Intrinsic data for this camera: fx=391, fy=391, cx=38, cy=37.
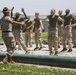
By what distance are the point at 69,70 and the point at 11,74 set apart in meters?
1.88

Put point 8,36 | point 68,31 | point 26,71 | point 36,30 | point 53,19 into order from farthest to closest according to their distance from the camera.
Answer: point 36,30
point 68,31
point 53,19
point 8,36
point 26,71

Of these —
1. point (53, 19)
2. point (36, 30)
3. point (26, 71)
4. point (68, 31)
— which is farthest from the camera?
point (36, 30)

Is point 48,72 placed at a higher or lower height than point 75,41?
higher

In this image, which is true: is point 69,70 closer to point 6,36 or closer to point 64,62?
point 64,62

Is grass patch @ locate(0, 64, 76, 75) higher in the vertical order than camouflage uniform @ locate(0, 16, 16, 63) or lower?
lower

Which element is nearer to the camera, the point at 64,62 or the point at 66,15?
the point at 64,62

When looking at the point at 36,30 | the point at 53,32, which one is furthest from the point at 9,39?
the point at 36,30

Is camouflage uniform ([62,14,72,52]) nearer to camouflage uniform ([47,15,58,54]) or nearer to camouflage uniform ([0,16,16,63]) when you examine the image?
camouflage uniform ([47,15,58,54])

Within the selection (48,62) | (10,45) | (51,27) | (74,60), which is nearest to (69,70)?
(74,60)

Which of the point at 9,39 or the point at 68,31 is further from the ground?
the point at 9,39

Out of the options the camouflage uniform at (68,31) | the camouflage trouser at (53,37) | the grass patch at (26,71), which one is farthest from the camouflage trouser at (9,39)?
the camouflage uniform at (68,31)

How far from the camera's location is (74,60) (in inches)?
487

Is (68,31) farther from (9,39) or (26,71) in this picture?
(26,71)

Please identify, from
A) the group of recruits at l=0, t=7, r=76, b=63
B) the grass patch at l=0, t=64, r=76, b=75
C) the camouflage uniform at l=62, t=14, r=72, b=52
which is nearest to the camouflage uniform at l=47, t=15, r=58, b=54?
the group of recruits at l=0, t=7, r=76, b=63
